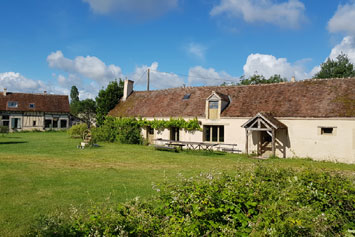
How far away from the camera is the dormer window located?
20.9 meters

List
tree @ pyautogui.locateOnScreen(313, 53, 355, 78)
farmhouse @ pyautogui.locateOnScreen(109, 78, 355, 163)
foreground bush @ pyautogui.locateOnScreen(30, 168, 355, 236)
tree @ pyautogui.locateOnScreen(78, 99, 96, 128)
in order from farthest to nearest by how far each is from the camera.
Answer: tree @ pyautogui.locateOnScreen(78, 99, 96, 128) < tree @ pyautogui.locateOnScreen(313, 53, 355, 78) < farmhouse @ pyautogui.locateOnScreen(109, 78, 355, 163) < foreground bush @ pyautogui.locateOnScreen(30, 168, 355, 236)

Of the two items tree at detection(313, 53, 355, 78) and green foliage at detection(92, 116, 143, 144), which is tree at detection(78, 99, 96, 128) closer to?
green foliage at detection(92, 116, 143, 144)

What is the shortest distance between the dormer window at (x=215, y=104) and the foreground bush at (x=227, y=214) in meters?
16.5

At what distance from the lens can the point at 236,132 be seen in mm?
20078

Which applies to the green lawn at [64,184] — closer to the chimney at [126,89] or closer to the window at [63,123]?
the chimney at [126,89]

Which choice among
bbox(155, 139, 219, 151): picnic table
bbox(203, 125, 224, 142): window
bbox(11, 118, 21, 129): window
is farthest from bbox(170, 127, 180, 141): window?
bbox(11, 118, 21, 129): window

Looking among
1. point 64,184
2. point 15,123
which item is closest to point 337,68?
point 64,184

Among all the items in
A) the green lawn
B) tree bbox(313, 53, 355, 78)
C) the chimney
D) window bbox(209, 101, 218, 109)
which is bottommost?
the green lawn

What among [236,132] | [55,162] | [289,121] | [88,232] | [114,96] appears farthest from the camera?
[114,96]

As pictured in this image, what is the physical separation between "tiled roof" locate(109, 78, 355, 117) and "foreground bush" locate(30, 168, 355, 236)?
1461 centimetres

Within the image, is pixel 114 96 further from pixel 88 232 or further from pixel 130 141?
pixel 88 232

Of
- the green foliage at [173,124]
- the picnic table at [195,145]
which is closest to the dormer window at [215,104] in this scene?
the green foliage at [173,124]

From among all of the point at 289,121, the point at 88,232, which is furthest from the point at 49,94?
the point at 88,232

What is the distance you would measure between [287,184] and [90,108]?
50.9 m
